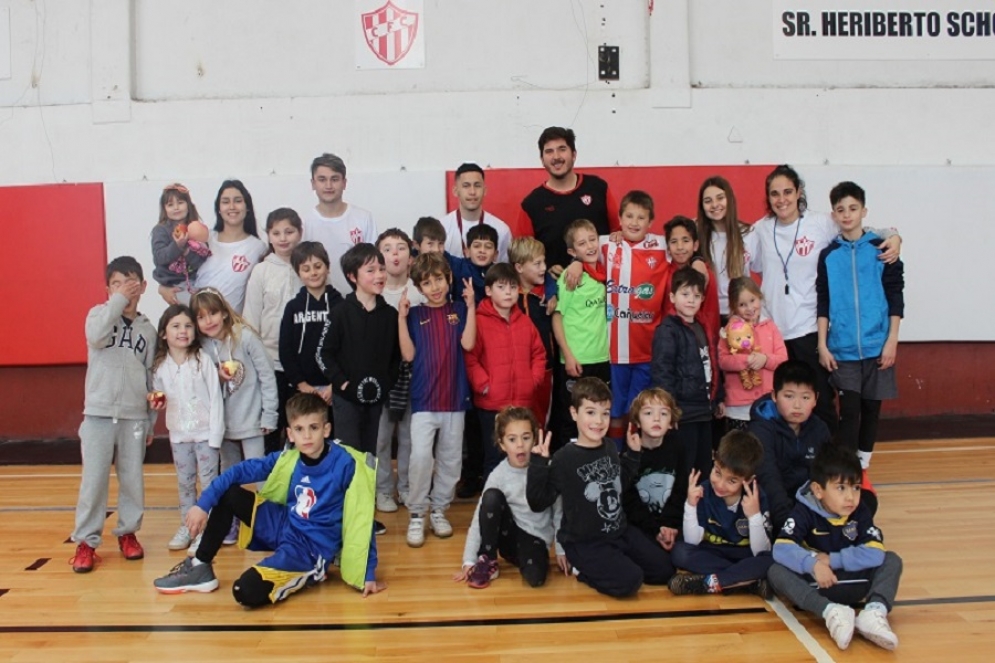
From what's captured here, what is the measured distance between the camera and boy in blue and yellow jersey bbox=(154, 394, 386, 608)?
300cm

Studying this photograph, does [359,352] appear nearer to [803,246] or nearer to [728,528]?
[728,528]

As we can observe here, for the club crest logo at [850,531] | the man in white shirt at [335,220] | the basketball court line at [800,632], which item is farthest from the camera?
the man in white shirt at [335,220]

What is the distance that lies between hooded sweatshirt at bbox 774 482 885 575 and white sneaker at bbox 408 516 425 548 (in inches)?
55.7

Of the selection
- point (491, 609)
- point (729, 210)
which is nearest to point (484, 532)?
point (491, 609)

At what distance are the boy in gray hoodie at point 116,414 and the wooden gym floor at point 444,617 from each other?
0.15 m

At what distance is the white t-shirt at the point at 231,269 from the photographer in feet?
13.2

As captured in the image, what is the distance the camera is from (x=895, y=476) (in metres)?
4.39

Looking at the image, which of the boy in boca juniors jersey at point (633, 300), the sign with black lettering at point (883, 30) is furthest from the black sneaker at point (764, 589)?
the sign with black lettering at point (883, 30)

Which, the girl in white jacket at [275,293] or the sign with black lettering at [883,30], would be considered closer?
the girl in white jacket at [275,293]

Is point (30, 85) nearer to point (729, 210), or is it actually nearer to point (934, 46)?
point (729, 210)

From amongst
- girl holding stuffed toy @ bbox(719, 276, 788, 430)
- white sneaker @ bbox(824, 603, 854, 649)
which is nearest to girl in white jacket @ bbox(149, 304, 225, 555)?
girl holding stuffed toy @ bbox(719, 276, 788, 430)

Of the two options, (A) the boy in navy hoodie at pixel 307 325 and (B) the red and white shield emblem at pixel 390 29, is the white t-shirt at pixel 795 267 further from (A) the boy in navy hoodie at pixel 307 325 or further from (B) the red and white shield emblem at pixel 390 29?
(B) the red and white shield emblem at pixel 390 29

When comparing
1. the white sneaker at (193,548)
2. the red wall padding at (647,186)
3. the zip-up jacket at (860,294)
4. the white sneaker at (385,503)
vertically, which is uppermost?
the red wall padding at (647,186)

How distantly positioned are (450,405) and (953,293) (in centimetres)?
366
